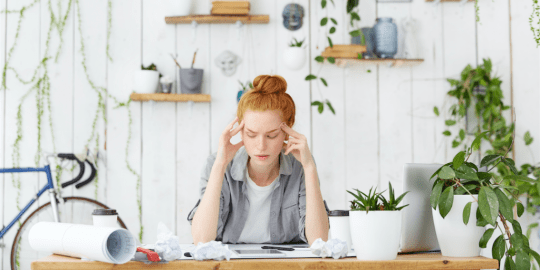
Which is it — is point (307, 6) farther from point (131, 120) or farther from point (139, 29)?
point (131, 120)

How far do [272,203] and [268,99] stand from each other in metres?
0.42

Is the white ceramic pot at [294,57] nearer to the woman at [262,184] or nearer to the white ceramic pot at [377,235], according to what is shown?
the woman at [262,184]

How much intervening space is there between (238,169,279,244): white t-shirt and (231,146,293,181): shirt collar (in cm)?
5

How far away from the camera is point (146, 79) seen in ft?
9.07

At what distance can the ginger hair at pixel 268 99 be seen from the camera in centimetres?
164

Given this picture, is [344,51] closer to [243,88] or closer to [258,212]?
[243,88]

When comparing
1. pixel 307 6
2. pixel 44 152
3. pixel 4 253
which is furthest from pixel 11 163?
pixel 307 6

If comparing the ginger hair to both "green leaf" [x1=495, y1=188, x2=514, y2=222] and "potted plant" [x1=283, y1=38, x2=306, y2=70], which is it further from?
"potted plant" [x1=283, y1=38, x2=306, y2=70]

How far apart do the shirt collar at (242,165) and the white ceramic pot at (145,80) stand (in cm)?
115

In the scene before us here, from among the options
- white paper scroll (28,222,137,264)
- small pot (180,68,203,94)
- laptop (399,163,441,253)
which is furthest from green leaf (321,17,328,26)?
white paper scroll (28,222,137,264)

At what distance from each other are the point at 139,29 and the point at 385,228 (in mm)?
2281

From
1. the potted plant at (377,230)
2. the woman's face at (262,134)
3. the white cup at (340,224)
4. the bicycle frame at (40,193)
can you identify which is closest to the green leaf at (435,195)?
the potted plant at (377,230)

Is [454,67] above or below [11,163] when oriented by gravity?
above

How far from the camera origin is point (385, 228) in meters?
1.06
